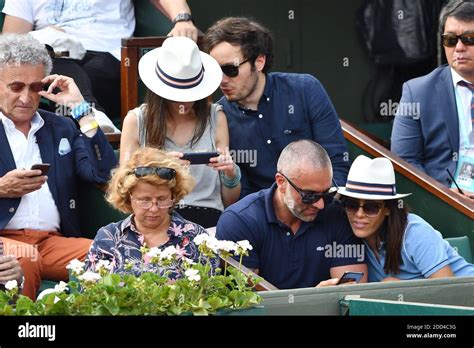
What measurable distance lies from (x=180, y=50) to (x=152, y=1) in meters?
1.34

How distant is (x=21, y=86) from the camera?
6914 mm

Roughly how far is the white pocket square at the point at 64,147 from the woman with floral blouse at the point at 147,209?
2.53ft

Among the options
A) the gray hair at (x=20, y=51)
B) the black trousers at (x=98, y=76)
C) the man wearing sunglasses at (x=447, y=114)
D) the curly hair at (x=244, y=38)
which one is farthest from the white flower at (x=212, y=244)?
the man wearing sunglasses at (x=447, y=114)

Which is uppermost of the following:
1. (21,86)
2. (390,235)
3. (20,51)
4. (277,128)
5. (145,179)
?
(20,51)

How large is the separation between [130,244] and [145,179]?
28cm

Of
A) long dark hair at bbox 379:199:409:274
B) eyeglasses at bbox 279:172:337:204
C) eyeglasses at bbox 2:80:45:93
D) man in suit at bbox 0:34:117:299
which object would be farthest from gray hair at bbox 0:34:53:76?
long dark hair at bbox 379:199:409:274

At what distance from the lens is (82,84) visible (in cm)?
780

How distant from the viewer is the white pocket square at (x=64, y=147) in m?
7.01

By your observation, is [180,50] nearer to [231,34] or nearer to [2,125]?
[231,34]

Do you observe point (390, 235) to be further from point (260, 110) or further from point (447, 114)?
point (447, 114)

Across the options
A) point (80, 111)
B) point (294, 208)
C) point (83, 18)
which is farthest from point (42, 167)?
point (83, 18)

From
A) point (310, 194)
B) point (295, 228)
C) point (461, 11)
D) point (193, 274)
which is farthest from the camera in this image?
point (461, 11)

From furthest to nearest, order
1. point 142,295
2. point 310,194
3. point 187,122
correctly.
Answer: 1. point 187,122
2. point 310,194
3. point 142,295
